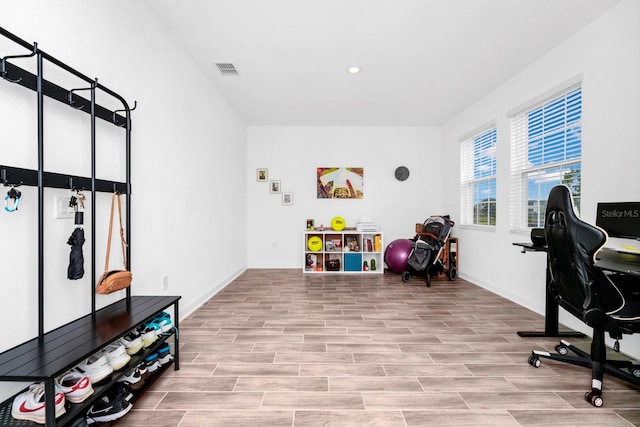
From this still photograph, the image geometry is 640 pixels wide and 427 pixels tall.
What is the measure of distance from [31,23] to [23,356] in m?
1.56

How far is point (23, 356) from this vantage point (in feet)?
4.16

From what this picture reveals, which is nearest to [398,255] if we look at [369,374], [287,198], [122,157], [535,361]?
[287,198]

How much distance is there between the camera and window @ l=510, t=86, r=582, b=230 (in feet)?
10.00

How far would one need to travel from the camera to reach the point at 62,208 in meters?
1.70

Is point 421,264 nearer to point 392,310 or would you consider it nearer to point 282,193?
point 392,310

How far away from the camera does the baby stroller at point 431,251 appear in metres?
4.84

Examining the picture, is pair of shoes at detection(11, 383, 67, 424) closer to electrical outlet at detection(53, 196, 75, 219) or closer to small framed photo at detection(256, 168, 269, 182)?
electrical outlet at detection(53, 196, 75, 219)

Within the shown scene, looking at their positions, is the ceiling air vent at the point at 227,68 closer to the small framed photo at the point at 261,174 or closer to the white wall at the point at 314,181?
the white wall at the point at 314,181

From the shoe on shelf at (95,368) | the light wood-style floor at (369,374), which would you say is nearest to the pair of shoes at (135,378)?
the light wood-style floor at (369,374)

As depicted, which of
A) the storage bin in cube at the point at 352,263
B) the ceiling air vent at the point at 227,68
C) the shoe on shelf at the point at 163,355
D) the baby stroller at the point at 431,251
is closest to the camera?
the shoe on shelf at the point at 163,355

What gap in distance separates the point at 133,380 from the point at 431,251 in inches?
164

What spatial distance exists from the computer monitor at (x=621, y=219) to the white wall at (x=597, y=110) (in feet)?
1.11

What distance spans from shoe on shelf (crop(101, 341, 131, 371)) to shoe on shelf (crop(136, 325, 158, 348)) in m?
0.18

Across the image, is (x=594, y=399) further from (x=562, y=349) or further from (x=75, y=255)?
(x=75, y=255)
